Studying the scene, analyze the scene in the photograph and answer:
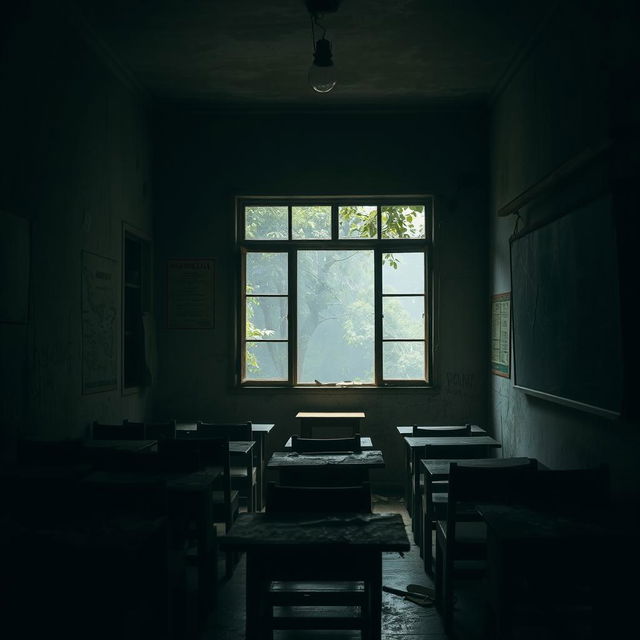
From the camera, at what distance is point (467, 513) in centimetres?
355

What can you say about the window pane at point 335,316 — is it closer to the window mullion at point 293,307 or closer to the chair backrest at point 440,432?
the window mullion at point 293,307

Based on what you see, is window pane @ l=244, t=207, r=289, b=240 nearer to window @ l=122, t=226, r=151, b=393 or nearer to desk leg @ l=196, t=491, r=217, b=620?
window @ l=122, t=226, r=151, b=393

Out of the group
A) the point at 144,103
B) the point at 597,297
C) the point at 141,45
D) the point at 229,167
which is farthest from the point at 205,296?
the point at 597,297

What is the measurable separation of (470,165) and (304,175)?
5.26 feet

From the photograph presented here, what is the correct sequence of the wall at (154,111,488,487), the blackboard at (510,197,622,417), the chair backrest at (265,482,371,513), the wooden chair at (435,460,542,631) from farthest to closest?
1. the wall at (154,111,488,487)
2. the blackboard at (510,197,622,417)
3. the wooden chair at (435,460,542,631)
4. the chair backrest at (265,482,371,513)

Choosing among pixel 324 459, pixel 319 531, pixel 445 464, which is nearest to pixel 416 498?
pixel 445 464

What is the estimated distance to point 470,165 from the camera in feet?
21.3

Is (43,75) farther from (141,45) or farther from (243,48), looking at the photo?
(243,48)

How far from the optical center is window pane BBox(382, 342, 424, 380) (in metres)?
6.58

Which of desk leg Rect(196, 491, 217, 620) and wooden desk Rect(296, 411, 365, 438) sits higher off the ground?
wooden desk Rect(296, 411, 365, 438)

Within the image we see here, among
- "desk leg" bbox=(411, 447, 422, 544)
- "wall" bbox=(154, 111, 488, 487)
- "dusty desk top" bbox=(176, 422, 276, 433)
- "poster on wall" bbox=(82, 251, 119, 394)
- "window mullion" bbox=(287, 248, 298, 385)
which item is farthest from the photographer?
"window mullion" bbox=(287, 248, 298, 385)

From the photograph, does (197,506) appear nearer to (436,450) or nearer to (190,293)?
(436,450)

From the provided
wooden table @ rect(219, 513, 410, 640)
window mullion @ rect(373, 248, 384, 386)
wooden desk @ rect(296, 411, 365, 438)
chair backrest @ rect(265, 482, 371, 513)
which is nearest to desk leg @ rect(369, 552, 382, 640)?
wooden table @ rect(219, 513, 410, 640)

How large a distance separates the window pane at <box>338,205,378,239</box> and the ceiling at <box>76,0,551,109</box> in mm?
985
